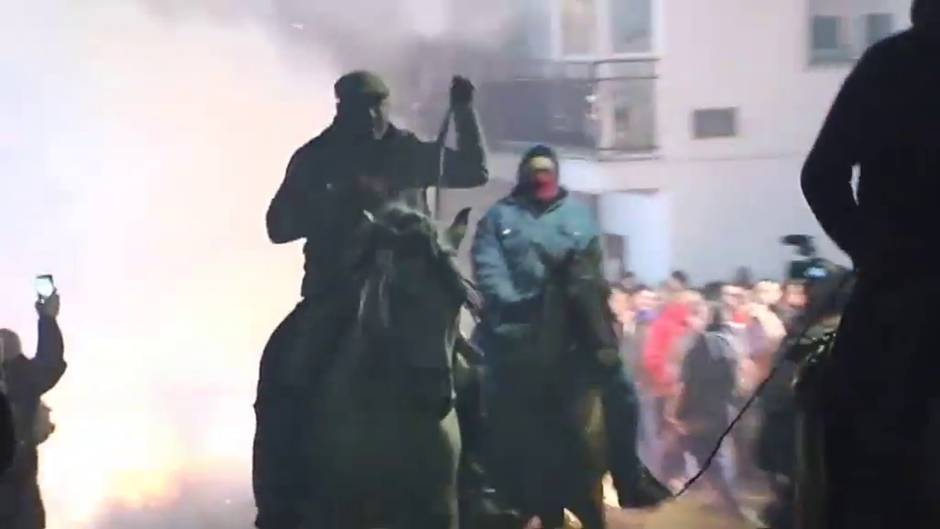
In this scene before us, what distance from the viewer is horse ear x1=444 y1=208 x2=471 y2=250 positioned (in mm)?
3670

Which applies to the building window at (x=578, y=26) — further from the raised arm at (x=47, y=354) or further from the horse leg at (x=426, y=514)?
the raised arm at (x=47, y=354)

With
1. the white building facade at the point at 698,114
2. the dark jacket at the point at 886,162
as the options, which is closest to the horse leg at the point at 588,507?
the white building facade at the point at 698,114

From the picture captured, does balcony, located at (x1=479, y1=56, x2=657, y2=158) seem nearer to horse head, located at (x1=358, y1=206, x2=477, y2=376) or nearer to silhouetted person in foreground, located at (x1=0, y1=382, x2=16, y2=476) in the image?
horse head, located at (x1=358, y1=206, x2=477, y2=376)

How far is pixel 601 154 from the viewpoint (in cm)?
412

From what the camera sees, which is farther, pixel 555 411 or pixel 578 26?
pixel 578 26

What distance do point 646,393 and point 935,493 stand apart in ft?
6.96

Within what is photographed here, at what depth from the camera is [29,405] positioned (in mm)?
3809

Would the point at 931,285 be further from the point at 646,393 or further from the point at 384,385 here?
the point at 646,393

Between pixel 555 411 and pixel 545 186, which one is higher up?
pixel 545 186

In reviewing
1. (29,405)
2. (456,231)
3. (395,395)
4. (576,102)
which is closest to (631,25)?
(576,102)

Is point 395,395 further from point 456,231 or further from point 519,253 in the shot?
point 519,253

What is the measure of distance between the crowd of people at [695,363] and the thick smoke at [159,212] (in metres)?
0.96

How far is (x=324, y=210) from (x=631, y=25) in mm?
1003

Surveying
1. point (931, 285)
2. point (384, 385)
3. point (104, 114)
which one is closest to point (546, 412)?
point (384, 385)
